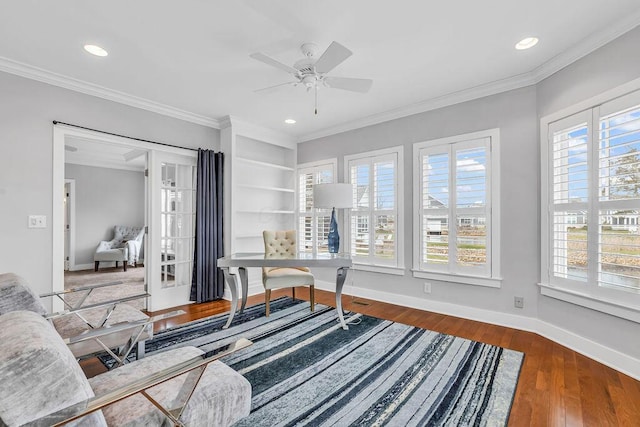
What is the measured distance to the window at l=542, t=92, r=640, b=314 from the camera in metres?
2.24

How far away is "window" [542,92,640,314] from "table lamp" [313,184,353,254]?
80.3 inches

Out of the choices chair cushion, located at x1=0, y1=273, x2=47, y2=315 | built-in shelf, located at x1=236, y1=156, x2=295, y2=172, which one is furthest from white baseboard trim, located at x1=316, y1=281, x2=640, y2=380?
chair cushion, located at x1=0, y1=273, x2=47, y2=315

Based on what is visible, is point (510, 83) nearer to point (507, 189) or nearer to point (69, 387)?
point (507, 189)

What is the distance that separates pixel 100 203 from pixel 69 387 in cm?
788

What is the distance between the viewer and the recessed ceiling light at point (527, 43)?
246cm

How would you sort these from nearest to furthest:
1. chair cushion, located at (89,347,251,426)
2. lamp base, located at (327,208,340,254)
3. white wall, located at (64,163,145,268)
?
chair cushion, located at (89,347,251,426)
lamp base, located at (327,208,340,254)
white wall, located at (64,163,145,268)

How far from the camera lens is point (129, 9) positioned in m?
2.09

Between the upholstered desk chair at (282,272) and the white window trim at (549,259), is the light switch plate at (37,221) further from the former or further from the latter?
the white window trim at (549,259)

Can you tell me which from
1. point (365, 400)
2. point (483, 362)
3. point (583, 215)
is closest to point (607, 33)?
point (583, 215)

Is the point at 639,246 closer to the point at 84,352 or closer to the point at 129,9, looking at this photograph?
the point at 84,352

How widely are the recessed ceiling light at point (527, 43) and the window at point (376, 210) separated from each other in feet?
5.57

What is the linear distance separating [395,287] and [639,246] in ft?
7.93

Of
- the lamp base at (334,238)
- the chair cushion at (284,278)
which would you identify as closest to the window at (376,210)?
the lamp base at (334,238)

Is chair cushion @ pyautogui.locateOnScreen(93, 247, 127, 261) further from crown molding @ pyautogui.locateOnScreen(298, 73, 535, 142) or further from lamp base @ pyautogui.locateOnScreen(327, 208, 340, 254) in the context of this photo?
lamp base @ pyautogui.locateOnScreen(327, 208, 340, 254)
